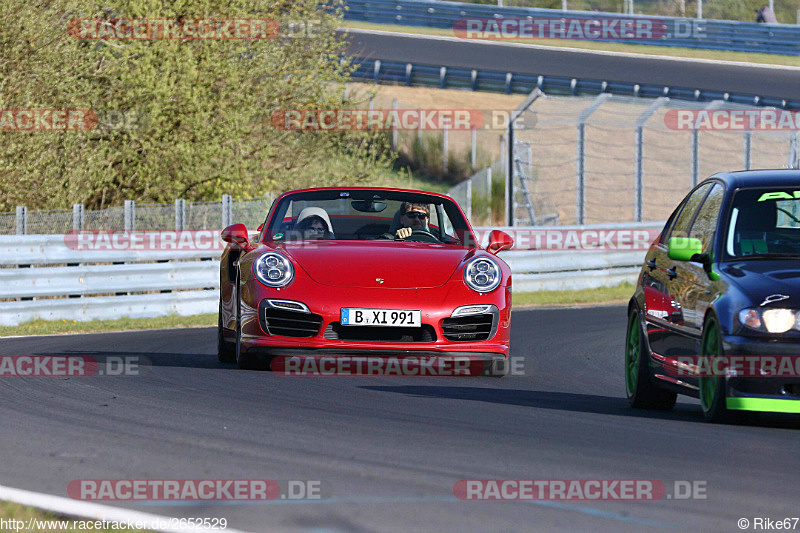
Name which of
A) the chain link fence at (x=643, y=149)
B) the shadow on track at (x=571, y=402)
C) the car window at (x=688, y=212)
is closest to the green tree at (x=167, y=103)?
the chain link fence at (x=643, y=149)

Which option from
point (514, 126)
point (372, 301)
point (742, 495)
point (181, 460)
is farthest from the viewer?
point (514, 126)

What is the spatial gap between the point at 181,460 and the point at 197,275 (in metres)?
12.0

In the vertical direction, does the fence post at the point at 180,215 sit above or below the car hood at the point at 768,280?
below

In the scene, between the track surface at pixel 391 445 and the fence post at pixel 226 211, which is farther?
the fence post at pixel 226 211

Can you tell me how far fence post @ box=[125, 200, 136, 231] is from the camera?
1756 cm

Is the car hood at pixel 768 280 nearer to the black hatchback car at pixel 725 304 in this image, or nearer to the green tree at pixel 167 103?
the black hatchback car at pixel 725 304

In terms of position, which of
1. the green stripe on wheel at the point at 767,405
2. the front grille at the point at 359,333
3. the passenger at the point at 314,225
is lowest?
the front grille at the point at 359,333

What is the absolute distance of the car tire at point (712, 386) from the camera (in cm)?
668

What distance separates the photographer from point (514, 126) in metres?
24.4

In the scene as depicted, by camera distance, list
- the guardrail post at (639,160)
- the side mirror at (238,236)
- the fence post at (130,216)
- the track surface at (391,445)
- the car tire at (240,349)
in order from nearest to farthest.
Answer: the track surface at (391,445) < the car tire at (240,349) < the side mirror at (238,236) < the fence post at (130,216) < the guardrail post at (639,160)

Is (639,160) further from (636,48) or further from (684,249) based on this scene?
(636,48)

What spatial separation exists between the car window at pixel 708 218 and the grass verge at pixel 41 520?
413 cm

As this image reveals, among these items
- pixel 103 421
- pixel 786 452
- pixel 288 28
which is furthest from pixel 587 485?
pixel 288 28

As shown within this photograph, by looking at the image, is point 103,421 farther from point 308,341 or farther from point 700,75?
point 700,75
